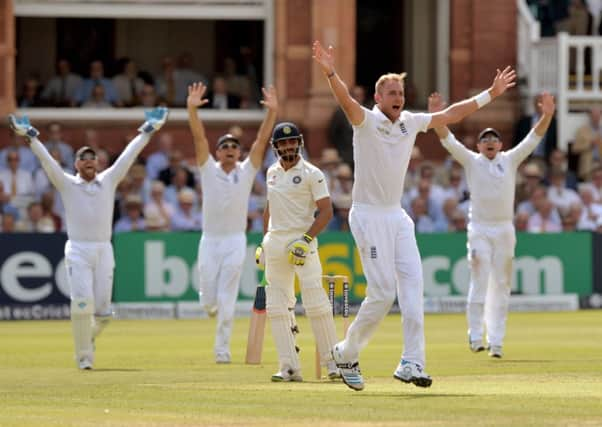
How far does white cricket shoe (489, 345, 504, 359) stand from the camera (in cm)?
1784

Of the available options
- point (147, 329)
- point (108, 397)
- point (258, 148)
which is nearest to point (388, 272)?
point (108, 397)

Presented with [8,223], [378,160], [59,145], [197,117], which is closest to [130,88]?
[59,145]

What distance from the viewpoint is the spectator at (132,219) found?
27.4m

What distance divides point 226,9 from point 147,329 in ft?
31.9

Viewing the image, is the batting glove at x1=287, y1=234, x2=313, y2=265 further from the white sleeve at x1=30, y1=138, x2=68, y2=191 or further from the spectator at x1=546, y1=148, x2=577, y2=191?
the spectator at x1=546, y1=148, x2=577, y2=191

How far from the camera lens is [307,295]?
14727mm

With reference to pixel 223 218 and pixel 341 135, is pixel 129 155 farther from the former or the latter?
pixel 341 135

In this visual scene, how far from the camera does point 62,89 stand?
106 feet

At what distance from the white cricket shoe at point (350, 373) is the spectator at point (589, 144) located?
59.4 ft

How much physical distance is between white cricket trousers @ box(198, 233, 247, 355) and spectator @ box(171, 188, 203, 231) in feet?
30.2

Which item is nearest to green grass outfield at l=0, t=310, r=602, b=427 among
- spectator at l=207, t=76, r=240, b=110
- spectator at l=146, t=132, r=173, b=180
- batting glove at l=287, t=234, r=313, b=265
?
batting glove at l=287, t=234, r=313, b=265

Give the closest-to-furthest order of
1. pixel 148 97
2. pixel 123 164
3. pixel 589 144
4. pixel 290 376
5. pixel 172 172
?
pixel 290 376
pixel 123 164
pixel 172 172
pixel 589 144
pixel 148 97

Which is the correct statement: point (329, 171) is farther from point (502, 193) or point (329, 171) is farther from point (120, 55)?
point (502, 193)

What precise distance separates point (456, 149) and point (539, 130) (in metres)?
0.86
